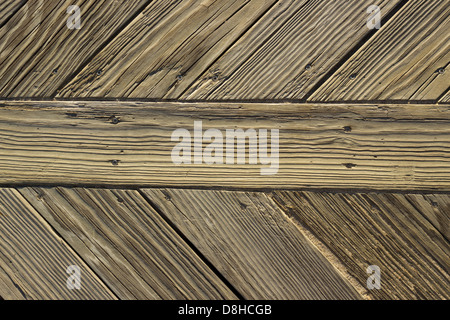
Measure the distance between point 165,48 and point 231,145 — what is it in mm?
524

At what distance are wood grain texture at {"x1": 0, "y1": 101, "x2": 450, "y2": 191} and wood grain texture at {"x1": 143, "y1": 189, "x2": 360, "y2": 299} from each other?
0.26 ft

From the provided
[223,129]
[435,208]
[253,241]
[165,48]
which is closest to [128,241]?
[253,241]

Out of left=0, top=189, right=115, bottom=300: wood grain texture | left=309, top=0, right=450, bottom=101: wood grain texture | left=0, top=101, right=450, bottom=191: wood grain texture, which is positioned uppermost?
left=309, top=0, right=450, bottom=101: wood grain texture

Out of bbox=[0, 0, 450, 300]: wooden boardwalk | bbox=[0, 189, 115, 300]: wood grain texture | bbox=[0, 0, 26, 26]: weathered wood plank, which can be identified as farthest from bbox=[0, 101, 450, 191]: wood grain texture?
bbox=[0, 0, 26, 26]: weathered wood plank

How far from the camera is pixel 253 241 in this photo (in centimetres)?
163

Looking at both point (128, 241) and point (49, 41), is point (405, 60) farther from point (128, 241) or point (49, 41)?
point (49, 41)

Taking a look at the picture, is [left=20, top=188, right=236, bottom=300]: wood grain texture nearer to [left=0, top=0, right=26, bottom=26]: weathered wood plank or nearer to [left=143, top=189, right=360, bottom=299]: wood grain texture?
[left=143, top=189, right=360, bottom=299]: wood grain texture

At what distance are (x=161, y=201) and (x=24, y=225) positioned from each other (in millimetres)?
665

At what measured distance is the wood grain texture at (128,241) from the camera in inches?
64.9

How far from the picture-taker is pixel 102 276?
170 cm

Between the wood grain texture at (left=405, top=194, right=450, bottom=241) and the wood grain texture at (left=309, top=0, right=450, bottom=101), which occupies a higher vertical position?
the wood grain texture at (left=309, top=0, right=450, bottom=101)

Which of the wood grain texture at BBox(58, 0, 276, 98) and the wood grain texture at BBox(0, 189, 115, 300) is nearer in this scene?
the wood grain texture at BBox(58, 0, 276, 98)

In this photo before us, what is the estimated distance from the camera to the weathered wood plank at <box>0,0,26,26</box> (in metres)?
1.62
